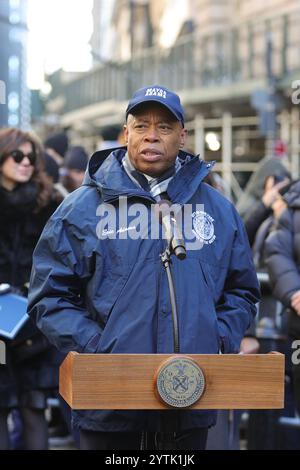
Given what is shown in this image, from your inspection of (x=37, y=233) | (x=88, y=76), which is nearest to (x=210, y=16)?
(x=88, y=76)

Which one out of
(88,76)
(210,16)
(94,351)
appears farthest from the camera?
(88,76)

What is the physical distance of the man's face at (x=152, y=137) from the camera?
4289 mm

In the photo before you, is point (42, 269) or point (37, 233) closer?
point (42, 269)

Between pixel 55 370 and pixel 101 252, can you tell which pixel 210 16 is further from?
pixel 101 252

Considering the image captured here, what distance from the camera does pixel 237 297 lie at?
4395 mm

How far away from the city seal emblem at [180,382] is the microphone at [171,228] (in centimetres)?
40

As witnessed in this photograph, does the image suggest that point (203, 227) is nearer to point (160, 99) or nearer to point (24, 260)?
point (160, 99)

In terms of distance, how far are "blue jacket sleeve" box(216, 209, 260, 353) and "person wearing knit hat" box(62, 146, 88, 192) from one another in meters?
4.42

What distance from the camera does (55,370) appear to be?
6289 millimetres

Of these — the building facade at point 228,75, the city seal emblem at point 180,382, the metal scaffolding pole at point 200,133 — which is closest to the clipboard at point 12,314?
the city seal emblem at point 180,382

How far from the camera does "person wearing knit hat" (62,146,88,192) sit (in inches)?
348

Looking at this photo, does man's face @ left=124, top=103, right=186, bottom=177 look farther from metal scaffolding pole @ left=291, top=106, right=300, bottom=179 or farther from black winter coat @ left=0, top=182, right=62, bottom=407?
metal scaffolding pole @ left=291, top=106, right=300, bottom=179

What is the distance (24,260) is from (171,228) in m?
2.40
